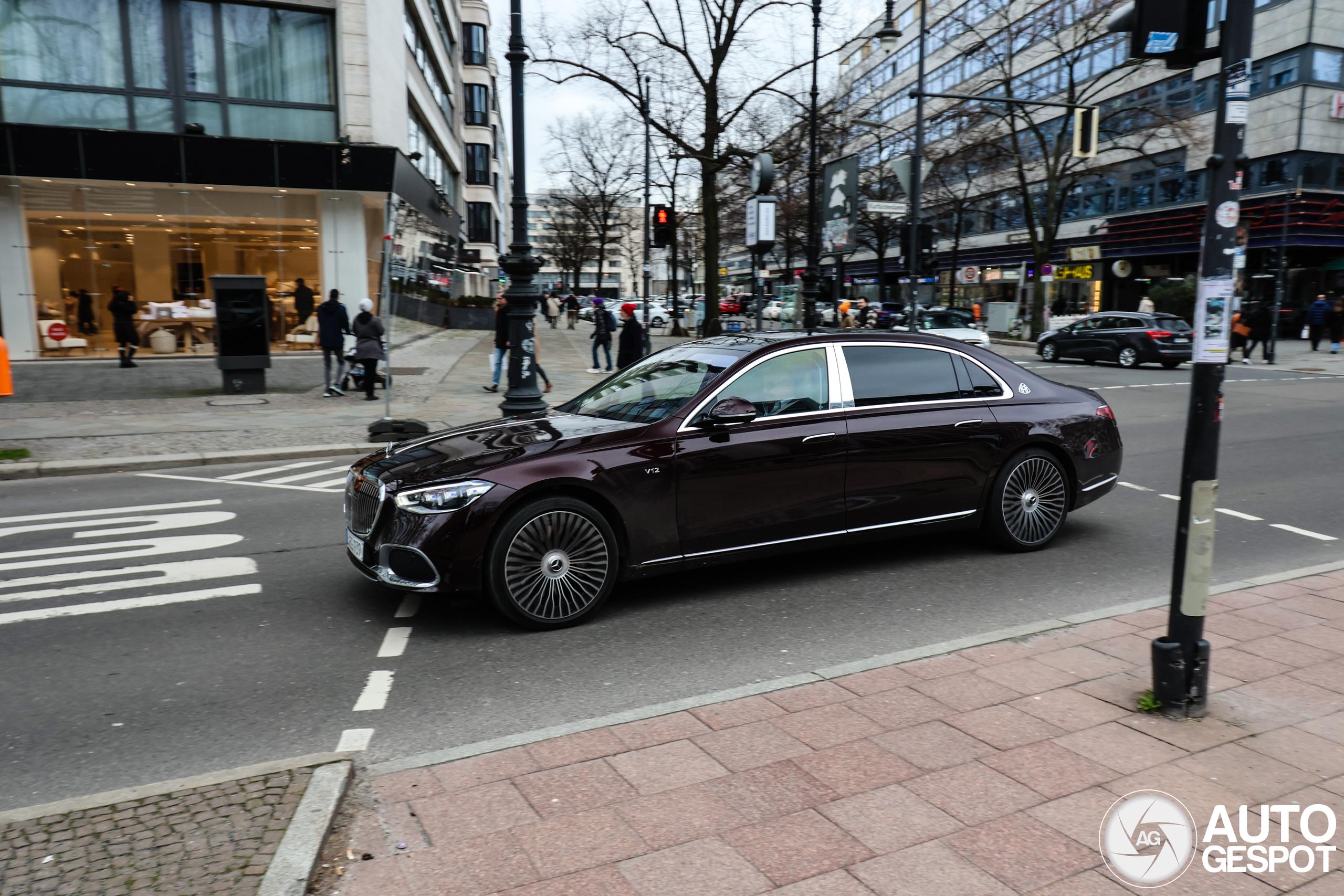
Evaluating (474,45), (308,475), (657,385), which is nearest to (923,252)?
(308,475)

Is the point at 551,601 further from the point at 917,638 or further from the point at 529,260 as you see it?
the point at 529,260

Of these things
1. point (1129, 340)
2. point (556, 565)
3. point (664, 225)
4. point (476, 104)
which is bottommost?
point (556, 565)

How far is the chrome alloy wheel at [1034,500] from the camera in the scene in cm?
649

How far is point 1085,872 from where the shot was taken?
286cm

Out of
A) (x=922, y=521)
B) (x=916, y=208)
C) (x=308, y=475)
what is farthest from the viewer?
(x=916, y=208)

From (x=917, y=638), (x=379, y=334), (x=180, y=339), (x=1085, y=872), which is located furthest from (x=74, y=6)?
(x=1085, y=872)

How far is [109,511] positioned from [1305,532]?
994 cm

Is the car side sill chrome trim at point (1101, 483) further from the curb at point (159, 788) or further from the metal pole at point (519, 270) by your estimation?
the metal pole at point (519, 270)

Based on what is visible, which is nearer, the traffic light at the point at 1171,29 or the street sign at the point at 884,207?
the traffic light at the point at 1171,29

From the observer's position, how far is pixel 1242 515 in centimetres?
789

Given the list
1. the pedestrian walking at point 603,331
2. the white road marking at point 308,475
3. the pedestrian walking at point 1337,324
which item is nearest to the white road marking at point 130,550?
the white road marking at point 308,475

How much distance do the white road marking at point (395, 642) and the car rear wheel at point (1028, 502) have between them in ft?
12.8

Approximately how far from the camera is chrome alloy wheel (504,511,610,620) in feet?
16.3

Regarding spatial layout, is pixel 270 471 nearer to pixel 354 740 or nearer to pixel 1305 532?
pixel 354 740
